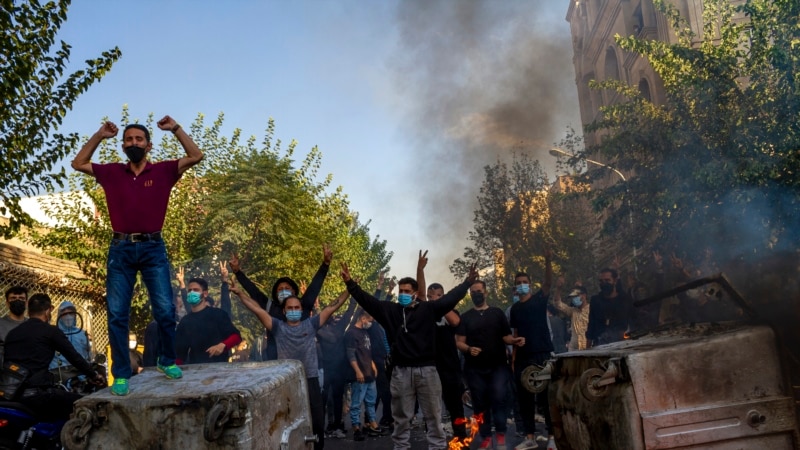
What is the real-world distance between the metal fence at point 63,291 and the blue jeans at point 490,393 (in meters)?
6.79

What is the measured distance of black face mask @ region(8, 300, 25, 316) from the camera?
6.78 meters

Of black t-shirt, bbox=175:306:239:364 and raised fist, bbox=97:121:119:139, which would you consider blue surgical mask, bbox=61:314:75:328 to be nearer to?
black t-shirt, bbox=175:306:239:364

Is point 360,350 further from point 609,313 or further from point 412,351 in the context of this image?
point 412,351

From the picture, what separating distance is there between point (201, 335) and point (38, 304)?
1.94 m

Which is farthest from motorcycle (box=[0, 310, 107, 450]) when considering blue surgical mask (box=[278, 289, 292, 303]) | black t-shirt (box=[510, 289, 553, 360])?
black t-shirt (box=[510, 289, 553, 360])

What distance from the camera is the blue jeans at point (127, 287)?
4754 millimetres

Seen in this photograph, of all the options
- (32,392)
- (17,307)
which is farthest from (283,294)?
(32,392)

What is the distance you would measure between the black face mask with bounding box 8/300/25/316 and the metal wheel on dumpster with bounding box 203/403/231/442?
3776mm

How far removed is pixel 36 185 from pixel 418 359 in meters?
5.43

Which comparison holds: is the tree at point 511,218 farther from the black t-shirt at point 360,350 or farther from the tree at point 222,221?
the black t-shirt at point 360,350

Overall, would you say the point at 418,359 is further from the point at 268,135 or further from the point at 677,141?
the point at 268,135

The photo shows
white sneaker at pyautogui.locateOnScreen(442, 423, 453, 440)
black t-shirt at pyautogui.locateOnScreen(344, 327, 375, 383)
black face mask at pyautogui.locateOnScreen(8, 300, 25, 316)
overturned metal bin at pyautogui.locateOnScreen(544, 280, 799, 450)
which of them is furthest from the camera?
black t-shirt at pyautogui.locateOnScreen(344, 327, 375, 383)

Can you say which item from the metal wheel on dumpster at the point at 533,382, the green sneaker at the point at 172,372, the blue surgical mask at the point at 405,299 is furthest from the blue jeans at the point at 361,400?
the green sneaker at the point at 172,372

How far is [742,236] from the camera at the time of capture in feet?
28.8
